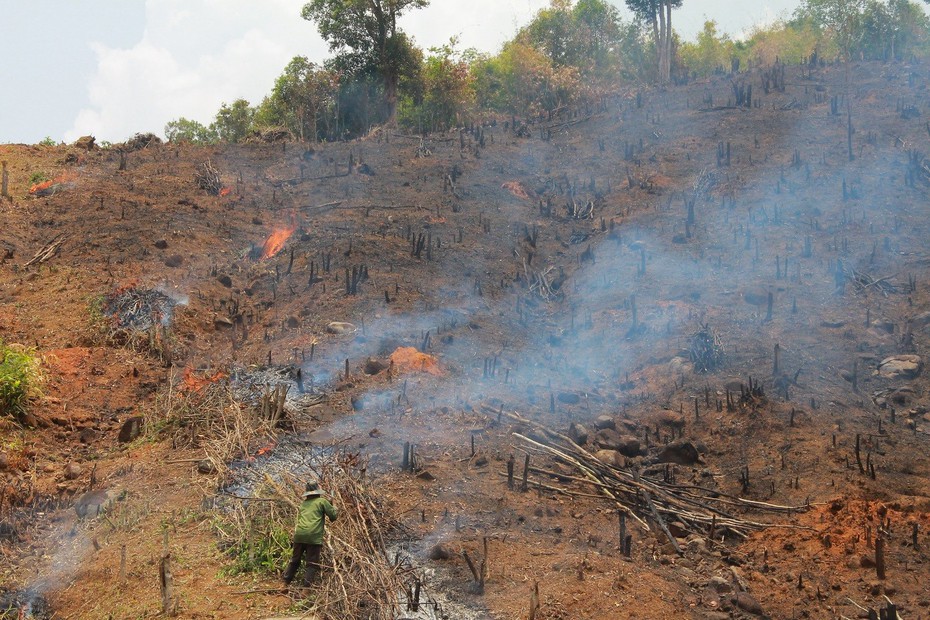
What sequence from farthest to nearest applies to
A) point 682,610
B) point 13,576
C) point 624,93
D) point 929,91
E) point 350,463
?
point 624,93
point 929,91
point 350,463
point 13,576
point 682,610

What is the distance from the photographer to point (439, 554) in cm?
890

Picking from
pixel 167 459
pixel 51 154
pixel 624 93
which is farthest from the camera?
pixel 624 93

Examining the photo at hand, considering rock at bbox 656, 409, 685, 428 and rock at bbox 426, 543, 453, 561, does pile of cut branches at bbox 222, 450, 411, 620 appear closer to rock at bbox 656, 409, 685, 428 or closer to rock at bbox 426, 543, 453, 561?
rock at bbox 426, 543, 453, 561

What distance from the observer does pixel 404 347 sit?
13875 mm

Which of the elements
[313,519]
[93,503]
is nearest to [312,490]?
[313,519]

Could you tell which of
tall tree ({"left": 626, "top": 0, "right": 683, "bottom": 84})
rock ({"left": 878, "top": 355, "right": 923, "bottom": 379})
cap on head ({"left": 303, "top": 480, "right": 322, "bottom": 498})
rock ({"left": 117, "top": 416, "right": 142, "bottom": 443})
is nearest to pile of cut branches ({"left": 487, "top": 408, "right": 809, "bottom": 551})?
cap on head ({"left": 303, "top": 480, "right": 322, "bottom": 498})

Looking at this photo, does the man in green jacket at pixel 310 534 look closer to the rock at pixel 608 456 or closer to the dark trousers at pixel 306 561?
the dark trousers at pixel 306 561

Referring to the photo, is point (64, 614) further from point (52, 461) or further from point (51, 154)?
point (51, 154)

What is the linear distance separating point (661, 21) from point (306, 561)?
2432 centimetres

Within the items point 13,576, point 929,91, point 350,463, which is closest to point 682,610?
point 350,463

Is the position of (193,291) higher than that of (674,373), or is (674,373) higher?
(193,291)

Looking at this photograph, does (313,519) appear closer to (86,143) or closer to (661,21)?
(86,143)

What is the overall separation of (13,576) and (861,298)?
1300 cm

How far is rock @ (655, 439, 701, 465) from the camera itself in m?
11.2
